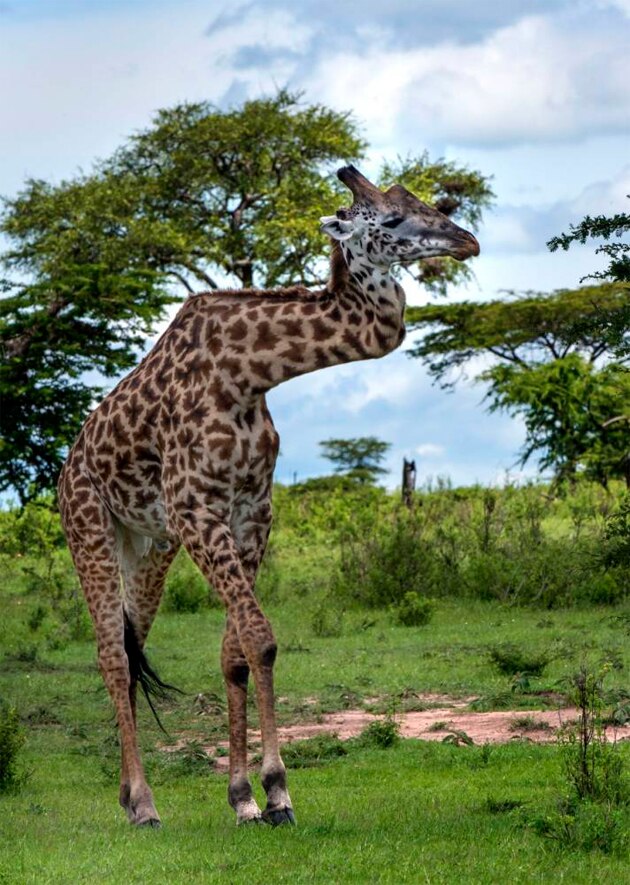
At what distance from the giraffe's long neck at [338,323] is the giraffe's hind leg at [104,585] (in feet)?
4.56

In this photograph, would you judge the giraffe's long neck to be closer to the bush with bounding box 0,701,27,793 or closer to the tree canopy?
the bush with bounding box 0,701,27,793

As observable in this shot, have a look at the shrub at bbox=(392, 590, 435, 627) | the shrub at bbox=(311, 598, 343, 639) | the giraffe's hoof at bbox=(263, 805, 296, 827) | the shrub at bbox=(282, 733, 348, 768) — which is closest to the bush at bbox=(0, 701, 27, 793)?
the shrub at bbox=(282, 733, 348, 768)

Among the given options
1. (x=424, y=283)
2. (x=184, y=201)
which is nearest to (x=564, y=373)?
(x=424, y=283)

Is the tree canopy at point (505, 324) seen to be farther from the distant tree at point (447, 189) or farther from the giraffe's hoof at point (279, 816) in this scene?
the giraffe's hoof at point (279, 816)

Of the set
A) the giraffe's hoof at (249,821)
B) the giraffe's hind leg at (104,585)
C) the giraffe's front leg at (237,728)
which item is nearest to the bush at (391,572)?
the giraffe's hind leg at (104,585)

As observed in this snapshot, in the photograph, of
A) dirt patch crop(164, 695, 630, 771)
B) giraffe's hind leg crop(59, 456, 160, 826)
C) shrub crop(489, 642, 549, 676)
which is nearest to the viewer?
giraffe's hind leg crop(59, 456, 160, 826)

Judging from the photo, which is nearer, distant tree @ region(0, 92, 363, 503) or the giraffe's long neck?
the giraffe's long neck

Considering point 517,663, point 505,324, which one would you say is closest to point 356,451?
point 505,324

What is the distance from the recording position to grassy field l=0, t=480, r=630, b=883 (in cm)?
621

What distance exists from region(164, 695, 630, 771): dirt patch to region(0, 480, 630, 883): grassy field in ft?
0.67

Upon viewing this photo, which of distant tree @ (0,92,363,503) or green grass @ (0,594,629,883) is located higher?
distant tree @ (0,92,363,503)

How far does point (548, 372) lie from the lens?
109 feet

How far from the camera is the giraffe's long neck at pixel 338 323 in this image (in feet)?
22.5

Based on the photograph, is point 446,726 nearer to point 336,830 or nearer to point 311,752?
point 311,752
